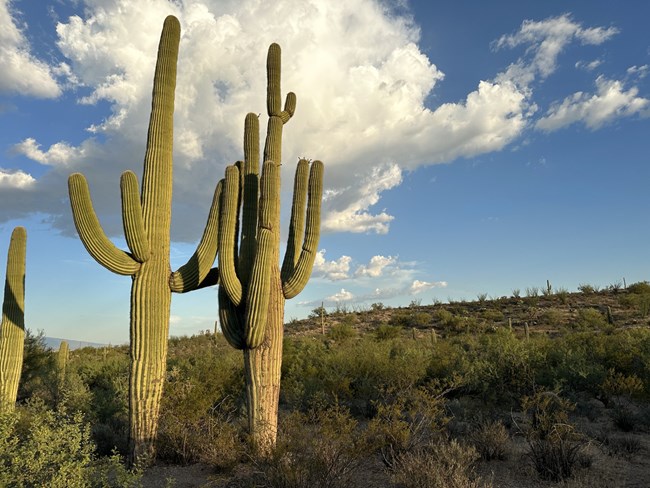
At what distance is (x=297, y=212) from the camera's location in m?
9.59

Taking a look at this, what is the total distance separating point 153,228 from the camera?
877 cm

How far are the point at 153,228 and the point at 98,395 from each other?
21.8 feet

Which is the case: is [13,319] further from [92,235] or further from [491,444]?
[491,444]

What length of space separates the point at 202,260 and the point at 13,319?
6850 mm

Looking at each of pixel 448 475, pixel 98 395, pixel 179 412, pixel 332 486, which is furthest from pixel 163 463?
pixel 98 395

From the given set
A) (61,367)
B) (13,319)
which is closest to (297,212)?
(13,319)

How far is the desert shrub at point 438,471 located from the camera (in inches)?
214

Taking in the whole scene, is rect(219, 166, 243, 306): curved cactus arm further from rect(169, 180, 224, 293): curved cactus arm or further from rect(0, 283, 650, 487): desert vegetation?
rect(0, 283, 650, 487): desert vegetation

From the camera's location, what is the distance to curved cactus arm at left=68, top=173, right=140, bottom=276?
27.0ft

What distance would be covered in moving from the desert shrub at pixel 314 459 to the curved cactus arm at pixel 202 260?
3.61 meters

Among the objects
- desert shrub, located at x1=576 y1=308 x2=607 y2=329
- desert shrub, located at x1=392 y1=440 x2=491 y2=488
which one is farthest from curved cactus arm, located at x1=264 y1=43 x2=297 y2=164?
desert shrub, located at x1=576 y1=308 x2=607 y2=329

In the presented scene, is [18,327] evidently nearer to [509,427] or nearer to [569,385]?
[509,427]

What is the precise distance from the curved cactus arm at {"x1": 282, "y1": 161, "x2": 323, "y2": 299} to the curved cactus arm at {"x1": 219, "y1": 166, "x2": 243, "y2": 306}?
3.12ft

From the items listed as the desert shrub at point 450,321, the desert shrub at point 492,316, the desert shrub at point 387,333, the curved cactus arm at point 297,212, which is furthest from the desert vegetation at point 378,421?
the desert shrub at point 492,316
